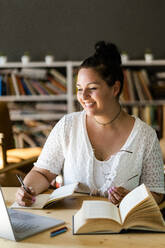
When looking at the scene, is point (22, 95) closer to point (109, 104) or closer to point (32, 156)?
point (32, 156)

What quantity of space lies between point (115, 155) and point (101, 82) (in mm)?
331

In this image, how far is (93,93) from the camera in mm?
1762

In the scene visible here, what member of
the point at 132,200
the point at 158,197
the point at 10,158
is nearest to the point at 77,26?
the point at 10,158

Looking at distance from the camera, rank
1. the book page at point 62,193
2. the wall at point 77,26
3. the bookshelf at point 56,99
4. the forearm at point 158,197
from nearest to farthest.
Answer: the book page at point 62,193
the forearm at point 158,197
the bookshelf at point 56,99
the wall at point 77,26

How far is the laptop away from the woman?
1.04ft

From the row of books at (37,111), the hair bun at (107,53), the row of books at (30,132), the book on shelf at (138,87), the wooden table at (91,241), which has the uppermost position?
the hair bun at (107,53)

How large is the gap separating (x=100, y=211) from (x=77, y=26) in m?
3.62

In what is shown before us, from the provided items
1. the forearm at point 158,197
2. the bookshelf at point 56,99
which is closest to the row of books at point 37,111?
the bookshelf at point 56,99

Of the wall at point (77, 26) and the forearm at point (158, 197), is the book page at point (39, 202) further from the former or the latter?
the wall at point (77, 26)

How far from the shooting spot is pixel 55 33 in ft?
15.1

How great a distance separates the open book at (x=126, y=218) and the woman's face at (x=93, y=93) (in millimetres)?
580

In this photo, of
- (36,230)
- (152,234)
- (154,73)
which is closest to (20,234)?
(36,230)

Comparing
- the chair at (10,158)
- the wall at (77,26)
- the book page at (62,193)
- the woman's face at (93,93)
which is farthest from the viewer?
the wall at (77,26)

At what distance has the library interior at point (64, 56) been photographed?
4383 mm
